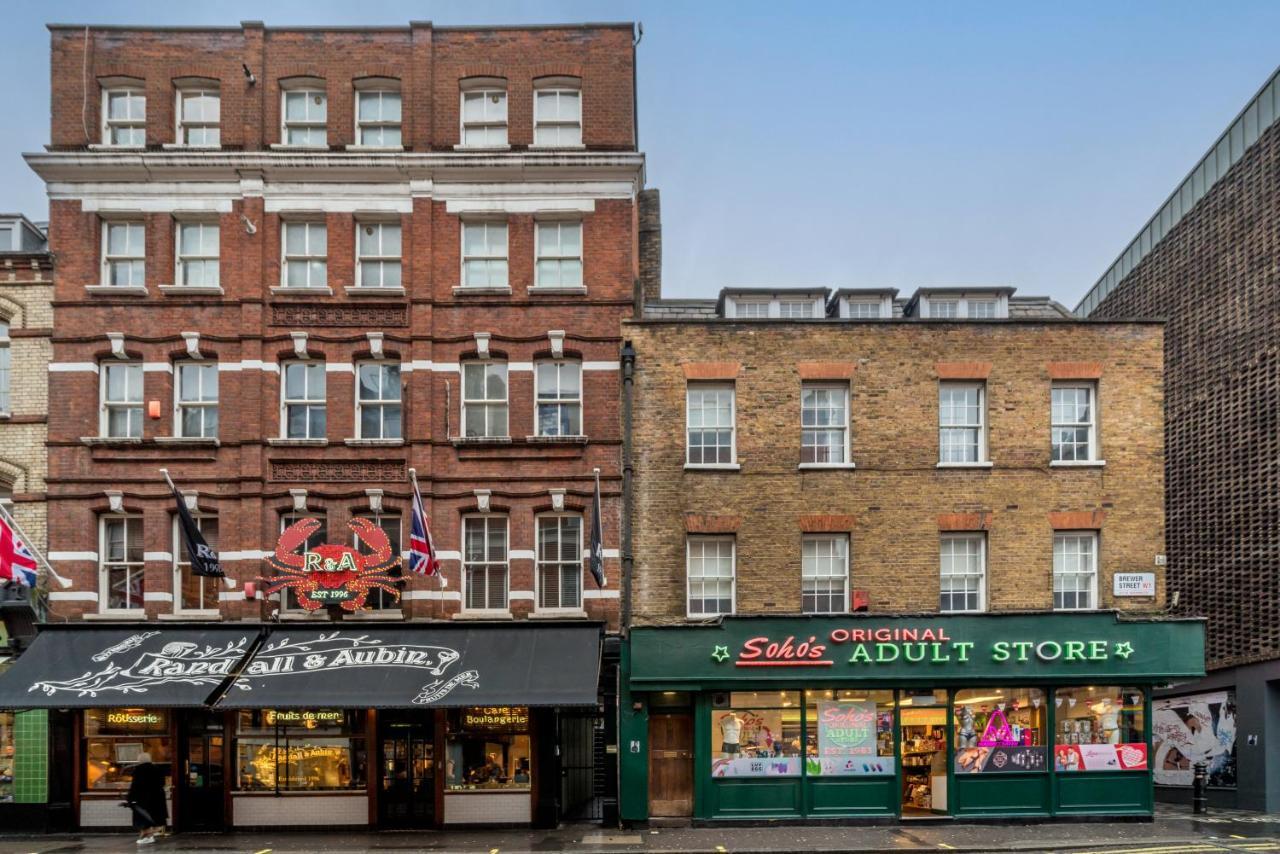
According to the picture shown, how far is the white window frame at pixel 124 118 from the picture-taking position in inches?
→ 872

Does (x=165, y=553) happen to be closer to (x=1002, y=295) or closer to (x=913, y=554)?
(x=913, y=554)

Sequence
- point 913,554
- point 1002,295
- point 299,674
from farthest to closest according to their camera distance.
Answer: point 1002,295 < point 913,554 < point 299,674

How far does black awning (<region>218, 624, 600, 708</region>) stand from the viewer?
736 inches

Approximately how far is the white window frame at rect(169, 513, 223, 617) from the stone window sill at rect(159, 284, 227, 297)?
4677 mm

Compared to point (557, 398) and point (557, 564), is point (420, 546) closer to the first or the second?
point (557, 564)

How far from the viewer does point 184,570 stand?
2133 cm

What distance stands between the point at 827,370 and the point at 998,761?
28.3ft

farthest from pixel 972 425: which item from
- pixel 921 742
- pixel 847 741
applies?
pixel 847 741

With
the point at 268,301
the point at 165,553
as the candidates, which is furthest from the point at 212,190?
the point at 165,553

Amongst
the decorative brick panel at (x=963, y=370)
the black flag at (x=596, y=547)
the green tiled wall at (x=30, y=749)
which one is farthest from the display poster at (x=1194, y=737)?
the green tiled wall at (x=30, y=749)

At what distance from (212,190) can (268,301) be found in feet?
9.00

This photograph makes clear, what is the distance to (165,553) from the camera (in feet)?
69.4

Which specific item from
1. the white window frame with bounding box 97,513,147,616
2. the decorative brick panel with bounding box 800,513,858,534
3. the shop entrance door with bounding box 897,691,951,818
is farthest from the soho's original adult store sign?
the white window frame with bounding box 97,513,147,616

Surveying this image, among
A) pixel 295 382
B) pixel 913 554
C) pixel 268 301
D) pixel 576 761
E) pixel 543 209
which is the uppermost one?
pixel 543 209
